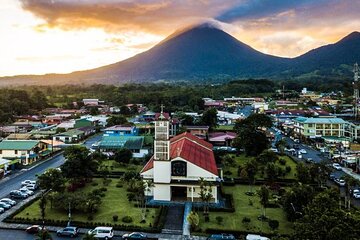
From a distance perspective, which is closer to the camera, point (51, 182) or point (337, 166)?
point (51, 182)

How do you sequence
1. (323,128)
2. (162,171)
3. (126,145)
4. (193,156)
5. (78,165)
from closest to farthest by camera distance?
(162,171), (78,165), (193,156), (126,145), (323,128)

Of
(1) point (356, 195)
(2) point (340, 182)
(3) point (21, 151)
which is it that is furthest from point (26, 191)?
(2) point (340, 182)

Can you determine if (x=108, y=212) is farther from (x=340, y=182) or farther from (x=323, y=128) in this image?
(x=323, y=128)

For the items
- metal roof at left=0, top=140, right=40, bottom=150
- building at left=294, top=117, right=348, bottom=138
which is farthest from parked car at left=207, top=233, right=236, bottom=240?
building at left=294, top=117, right=348, bottom=138

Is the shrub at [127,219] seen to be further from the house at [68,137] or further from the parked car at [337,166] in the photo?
the house at [68,137]

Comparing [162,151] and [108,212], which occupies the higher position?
[162,151]

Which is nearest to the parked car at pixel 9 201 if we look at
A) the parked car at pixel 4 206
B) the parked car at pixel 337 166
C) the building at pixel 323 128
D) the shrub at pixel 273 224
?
the parked car at pixel 4 206

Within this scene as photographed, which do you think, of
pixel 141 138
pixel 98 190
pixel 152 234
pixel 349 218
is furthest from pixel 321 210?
pixel 141 138

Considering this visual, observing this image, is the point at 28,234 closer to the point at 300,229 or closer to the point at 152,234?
the point at 152,234

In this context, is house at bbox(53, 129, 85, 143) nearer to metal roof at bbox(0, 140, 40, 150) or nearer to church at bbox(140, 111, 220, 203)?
metal roof at bbox(0, 140, 40, 150)
